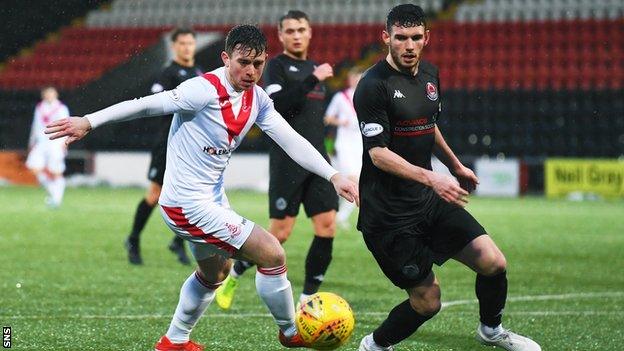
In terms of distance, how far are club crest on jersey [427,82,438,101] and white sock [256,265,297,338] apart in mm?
1250

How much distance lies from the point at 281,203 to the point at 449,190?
10.9 ft

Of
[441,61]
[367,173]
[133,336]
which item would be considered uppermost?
[367,173]

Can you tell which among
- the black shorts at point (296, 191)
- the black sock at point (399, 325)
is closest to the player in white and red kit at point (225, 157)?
the black sock at point (399, 325)

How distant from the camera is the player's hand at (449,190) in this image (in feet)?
18.1

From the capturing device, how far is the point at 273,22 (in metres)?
31.0

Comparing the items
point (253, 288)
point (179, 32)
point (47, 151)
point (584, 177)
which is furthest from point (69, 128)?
point (584, 177)

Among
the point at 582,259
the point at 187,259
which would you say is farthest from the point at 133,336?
the point at 582,259

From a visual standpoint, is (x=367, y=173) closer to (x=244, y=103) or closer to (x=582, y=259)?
(x=244, y=103)

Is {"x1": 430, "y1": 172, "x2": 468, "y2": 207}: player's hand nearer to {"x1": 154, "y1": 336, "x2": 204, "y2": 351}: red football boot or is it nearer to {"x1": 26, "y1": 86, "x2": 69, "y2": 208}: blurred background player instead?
{"x1": 154, "y1": 336, "x2": 204, "y2": 351}: red football boot

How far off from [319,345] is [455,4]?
Answer: 2379cm

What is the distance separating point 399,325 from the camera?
20.2 feet

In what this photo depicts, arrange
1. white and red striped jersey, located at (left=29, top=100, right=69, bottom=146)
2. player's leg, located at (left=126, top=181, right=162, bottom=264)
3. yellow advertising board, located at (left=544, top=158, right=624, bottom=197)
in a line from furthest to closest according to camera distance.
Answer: yellow advertising board, located at (left=544, top=158, right=624, bottom=197) < white and red striped jersey, located at (left=29, top=100, right=69, bottom=146) < player's leg, located at (left=126, top=181, right=162, bottom=264)

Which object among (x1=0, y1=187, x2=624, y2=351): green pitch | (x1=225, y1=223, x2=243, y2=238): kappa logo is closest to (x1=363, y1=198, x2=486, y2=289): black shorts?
(x1=225, y1=223, x2=243, y2=238): kappa logo

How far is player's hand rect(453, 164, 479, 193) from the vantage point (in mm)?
6301
